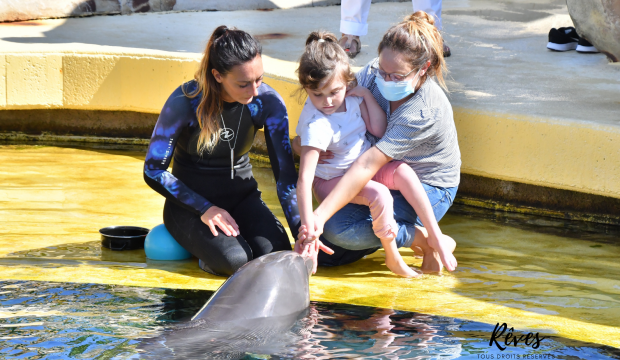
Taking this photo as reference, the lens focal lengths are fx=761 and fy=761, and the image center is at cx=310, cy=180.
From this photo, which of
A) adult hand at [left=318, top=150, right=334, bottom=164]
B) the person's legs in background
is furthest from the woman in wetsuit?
the person's legs in background

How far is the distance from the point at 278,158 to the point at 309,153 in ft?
1.10

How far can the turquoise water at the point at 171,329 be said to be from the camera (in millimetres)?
2645

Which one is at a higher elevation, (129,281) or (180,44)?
(180,44)

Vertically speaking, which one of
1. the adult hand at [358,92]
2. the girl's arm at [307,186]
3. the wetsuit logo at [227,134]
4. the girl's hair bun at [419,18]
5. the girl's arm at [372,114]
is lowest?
the girl's arm at [307,186]

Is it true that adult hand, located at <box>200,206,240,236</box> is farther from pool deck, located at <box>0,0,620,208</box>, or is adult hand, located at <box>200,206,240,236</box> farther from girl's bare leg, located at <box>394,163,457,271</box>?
pool deck, located at <box>0,0,620,208</box>

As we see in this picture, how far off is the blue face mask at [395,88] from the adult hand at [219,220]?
907 millimetres

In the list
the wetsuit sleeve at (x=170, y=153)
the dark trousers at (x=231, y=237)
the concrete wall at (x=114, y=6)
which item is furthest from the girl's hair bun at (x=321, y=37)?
the concrete wall at (x=114, y=6)

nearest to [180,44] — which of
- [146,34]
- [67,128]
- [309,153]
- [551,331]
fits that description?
[146,34]

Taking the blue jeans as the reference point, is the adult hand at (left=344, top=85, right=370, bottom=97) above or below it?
above

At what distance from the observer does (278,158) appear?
3.63m

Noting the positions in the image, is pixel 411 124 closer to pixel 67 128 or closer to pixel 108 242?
pixel 108 242

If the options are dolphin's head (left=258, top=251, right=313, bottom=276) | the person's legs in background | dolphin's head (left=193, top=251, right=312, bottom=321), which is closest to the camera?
dolphin's head (left=193, top=251, right=312, bottom=321)

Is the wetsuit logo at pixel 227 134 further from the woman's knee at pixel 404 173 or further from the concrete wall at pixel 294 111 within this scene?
the woman's knee at pixel 404 173

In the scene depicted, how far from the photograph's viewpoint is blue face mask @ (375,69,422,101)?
3369mm
